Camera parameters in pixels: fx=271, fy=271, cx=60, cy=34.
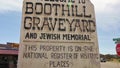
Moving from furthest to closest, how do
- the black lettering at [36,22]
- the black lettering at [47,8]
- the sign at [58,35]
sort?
the black lettering at [47,8] → the black lettering at [36,22] → the sign at [58,35]

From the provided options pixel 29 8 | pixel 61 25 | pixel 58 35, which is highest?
pixel 29 8

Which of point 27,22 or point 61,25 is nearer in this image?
point 27,22

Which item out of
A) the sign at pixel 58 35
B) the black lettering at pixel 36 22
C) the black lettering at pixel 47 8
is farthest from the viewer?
the black lettering at pixel 47 8

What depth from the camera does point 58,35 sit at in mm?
5582

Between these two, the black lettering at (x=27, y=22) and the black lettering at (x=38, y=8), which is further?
the black lettering at (x=38, y=8)

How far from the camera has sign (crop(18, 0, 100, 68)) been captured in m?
5.44

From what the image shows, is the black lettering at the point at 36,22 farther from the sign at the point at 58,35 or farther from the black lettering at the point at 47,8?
the black lettering at the point at 47,8

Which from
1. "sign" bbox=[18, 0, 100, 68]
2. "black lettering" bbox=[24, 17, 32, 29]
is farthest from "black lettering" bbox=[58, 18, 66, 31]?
"black lettering" bbox=[24, 17, 32, 29]

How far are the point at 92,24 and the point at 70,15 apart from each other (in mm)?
503

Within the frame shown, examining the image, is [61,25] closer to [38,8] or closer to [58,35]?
[58,35]

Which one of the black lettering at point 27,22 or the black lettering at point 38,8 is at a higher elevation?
the black lettering at point 38,8

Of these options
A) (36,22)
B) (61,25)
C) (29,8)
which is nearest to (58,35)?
(61,25)

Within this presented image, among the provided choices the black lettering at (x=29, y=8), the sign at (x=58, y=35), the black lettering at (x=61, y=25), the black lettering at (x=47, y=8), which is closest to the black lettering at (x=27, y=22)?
the sign at (x=58, y=35)

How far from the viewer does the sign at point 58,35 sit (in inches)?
214
